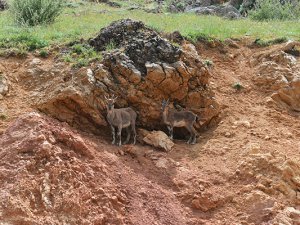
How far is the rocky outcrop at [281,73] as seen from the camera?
539 inches

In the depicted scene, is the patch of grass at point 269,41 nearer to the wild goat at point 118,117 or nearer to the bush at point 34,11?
the wild goat at point 118,117

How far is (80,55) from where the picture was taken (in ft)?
41.8

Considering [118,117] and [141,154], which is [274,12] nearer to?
[118,117]

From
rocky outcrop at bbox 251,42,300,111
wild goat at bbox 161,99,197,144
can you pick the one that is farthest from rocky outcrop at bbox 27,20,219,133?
rocky outcrop at bbox 251,42,300,111

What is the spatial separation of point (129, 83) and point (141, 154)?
2.19 metres

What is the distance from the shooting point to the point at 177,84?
12336mm

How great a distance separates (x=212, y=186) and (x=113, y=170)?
239 cm

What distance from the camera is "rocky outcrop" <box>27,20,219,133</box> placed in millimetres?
11273

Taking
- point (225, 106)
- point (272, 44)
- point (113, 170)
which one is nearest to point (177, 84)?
point (225, 106)

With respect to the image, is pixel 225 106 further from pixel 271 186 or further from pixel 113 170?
pixel 113 170

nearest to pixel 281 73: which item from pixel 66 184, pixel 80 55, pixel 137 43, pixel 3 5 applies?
pixel 137 43

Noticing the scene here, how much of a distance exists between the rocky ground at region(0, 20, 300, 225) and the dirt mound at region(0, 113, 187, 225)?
0.9 inches

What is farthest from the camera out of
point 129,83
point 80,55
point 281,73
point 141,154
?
point 281,73

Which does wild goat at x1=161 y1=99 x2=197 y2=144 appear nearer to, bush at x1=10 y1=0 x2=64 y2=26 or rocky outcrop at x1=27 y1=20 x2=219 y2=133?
rocky outcrop at x1=27 y1=20 x2=219 y2=133
